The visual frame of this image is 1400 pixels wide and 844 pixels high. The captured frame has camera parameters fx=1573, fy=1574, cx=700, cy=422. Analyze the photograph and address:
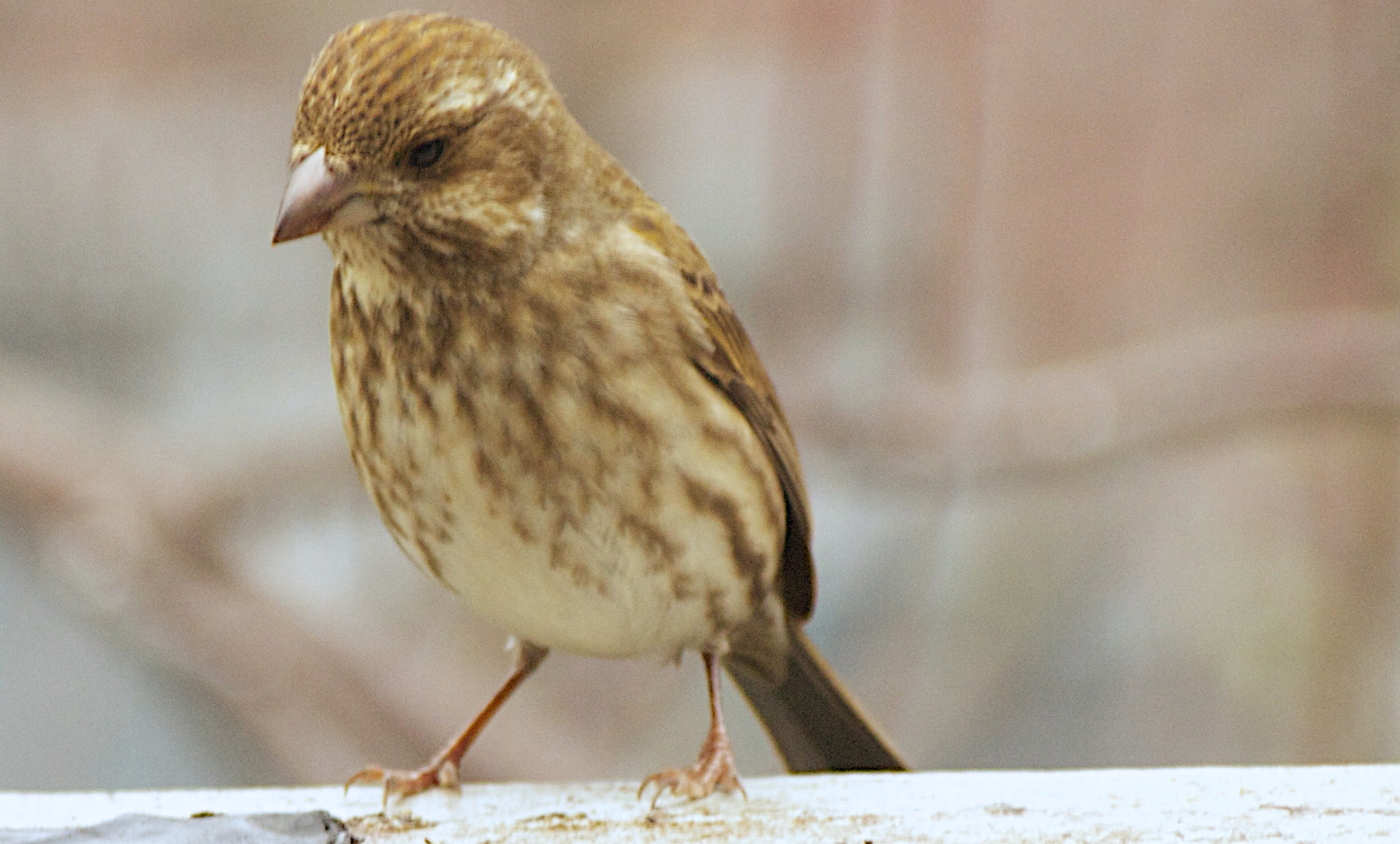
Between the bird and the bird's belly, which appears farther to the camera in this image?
the bird's belly

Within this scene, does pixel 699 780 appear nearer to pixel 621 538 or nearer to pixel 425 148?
pixel 621 538

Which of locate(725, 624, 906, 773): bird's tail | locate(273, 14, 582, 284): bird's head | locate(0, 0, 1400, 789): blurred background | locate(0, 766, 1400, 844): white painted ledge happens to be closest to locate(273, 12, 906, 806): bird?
locate(273, 14, 582, 284): bird's head

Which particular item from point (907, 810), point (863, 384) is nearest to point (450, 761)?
point (907, 810)

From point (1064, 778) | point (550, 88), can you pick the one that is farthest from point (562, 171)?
point (1064, 778)

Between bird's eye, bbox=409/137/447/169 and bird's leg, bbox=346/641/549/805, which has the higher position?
bird's eye, bbox=409/137/447/169

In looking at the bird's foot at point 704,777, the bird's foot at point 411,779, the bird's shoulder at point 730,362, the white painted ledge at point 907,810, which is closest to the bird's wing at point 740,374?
the bird's shoulder at point 730,362

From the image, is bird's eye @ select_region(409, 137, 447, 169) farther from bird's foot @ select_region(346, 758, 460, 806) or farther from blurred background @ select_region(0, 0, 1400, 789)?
blurred background @ select_region(0, 0, 1400, 789)

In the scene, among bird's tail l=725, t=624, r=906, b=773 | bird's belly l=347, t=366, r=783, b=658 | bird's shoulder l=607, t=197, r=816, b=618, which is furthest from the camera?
bird's tail l=725, t=624, r=906, b=773
